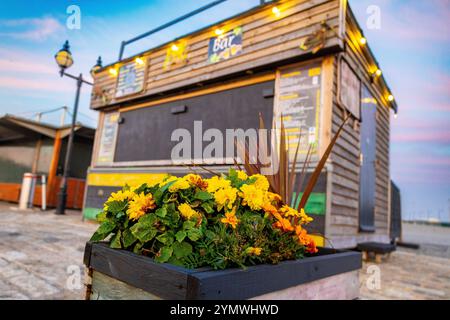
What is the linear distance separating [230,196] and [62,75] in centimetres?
1015

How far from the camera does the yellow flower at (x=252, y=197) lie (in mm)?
1370

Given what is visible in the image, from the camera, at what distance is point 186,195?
1356 mm

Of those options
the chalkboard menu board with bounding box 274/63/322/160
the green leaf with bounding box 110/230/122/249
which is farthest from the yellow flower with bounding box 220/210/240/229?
the chalkboard menu board with bounding box 274/63/322/160

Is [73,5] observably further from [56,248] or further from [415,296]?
[415,296]

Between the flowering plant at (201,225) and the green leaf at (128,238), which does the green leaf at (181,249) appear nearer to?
the flowering plant at (201,225)

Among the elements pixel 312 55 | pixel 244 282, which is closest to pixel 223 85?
pixel 312 55

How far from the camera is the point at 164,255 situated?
1.12m

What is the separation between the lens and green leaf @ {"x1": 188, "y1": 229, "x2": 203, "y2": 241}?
1.14 metres

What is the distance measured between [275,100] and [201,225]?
4.34 m

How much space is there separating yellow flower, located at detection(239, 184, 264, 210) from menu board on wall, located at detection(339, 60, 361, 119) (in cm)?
403

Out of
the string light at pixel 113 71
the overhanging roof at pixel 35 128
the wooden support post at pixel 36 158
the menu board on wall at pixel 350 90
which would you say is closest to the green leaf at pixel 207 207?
the menu board on wall at pixel 350 90

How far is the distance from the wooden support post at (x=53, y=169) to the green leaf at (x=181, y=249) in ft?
38.3
